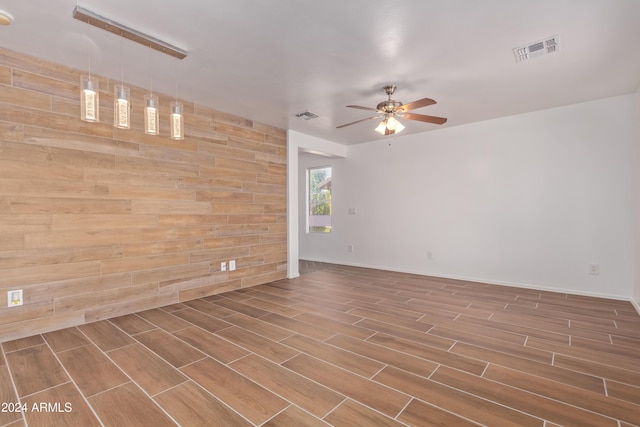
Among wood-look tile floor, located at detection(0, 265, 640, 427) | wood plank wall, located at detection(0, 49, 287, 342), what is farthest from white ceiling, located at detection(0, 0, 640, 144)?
wood-look tile floor, located at detection(0, 265, 640, 427)

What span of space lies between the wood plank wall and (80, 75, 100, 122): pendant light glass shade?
3.83ft

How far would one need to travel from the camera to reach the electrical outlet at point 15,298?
8.47 feet

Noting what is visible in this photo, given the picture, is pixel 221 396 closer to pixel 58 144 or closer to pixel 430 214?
pixel 58 144

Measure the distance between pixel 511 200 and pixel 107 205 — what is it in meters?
5.10

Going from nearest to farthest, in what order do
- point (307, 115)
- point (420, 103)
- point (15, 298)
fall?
point (15, 298) < point (420, 103) < point (307, 115)

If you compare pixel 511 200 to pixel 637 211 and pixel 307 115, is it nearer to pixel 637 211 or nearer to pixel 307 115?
pixel 637 211

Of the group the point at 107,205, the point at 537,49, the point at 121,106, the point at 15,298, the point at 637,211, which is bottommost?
the point at 15,298

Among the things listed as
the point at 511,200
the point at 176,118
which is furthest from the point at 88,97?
the point at 511,200

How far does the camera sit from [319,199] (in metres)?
7.07

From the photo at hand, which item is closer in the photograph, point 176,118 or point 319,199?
point 176,118

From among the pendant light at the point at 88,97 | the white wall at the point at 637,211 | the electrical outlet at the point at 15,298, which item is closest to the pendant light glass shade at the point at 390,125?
the pendant light at the point at 88,97

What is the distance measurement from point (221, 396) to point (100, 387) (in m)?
0.76

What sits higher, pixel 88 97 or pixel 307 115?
pixel 307 115

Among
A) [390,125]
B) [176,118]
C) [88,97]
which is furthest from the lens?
[390,125]
